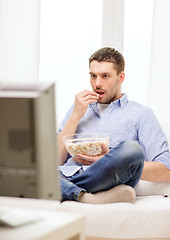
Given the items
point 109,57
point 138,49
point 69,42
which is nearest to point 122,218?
point 109,57

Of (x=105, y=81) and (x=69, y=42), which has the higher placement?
(x=69, y=42)

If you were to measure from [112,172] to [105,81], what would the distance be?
77cm

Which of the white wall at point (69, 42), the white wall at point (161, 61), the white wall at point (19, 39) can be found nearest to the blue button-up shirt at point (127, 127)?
the white wall at point (161, 61)

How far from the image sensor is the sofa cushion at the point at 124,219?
Answer: 1791 millimetres

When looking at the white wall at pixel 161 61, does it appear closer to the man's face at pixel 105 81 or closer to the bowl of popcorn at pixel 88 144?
the man's face at pixel 105 81

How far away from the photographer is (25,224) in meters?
1.03

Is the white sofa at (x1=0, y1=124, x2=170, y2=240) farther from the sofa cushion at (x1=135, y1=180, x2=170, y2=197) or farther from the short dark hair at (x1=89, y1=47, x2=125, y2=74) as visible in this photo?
the short dark hair at (x1=89, y1=47, x2=125, y2=74)

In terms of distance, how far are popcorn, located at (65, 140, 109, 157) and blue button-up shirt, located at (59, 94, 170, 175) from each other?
0.10 m

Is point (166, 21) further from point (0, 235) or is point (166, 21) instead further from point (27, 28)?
point (0, 235)

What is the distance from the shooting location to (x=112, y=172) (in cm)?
191

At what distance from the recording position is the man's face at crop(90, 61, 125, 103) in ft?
8.20

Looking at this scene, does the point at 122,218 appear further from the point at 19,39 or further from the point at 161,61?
the point at 19,39

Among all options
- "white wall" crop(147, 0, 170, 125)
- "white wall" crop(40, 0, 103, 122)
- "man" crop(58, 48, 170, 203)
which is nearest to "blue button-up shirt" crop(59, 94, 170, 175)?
"man" crop(58, 48, 170, 203)

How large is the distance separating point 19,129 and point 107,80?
159 centimetres
